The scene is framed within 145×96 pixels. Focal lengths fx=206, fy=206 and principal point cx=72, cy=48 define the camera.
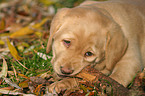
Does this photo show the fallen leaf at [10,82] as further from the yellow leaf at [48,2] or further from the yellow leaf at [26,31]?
the yellow leaf at [48,2]

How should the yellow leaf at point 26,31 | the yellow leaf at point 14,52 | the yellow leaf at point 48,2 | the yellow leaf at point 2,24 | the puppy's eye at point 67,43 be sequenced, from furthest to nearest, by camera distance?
the yellow leaf at point 48,2 → the yellow leaf at point 2,24 → the yellow leaf at point 26,31 → the yellow leaf at point 14,52 → the puppy's eye at point 67,43

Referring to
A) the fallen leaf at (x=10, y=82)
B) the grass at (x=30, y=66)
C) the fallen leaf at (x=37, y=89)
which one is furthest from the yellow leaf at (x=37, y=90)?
the grass at (x=30, y=66)

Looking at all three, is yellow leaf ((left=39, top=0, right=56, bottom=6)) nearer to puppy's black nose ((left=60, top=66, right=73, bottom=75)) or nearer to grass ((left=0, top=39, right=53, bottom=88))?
grass ((left=0, top=39, right=53, bottom=88))

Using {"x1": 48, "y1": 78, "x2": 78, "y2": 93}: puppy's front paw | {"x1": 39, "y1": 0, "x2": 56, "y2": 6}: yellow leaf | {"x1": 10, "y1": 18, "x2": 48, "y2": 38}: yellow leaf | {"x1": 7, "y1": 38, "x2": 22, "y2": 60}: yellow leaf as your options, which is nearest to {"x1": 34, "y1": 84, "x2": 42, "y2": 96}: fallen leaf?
{"x1": 48, "y1": 78, "x2": 78, "y2": 93}: puppy's front paw

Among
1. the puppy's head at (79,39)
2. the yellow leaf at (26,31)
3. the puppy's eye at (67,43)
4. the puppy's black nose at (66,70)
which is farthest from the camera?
the yellow leaf at (26,31)

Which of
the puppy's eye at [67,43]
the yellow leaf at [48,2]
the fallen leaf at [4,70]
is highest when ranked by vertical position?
the yellow leaf at [48,2]

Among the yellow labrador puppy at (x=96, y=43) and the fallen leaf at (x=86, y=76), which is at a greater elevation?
the yellow labrador puppy at (x=96, y=43)

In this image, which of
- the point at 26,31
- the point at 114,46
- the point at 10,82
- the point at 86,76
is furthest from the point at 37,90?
the point at 26,31

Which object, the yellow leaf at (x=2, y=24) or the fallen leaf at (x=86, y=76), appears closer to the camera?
the fallen leaf at (x=86, y=76)
